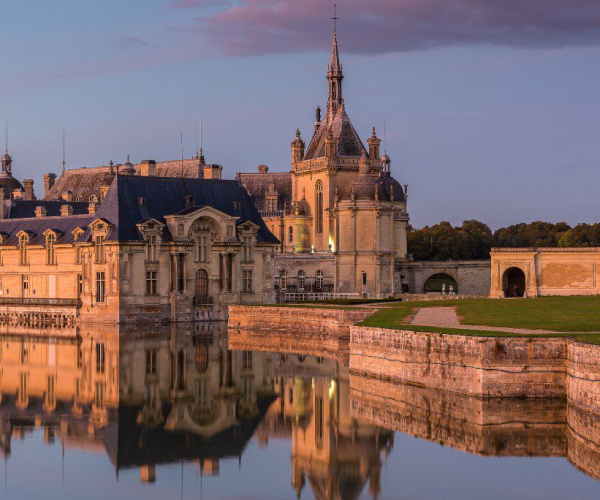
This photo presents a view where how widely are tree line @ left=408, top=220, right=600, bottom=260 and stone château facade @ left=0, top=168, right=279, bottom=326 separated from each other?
45.8 meters

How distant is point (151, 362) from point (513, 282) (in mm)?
54353

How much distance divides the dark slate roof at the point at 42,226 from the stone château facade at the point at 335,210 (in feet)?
66.6

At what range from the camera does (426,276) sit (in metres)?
102

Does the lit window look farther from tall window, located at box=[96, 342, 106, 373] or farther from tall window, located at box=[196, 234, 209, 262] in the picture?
tall window, located at box=[96, 342, 106, 373]

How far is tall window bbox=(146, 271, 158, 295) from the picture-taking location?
7250cm

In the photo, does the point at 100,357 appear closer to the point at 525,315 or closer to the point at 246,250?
the point at 525,315

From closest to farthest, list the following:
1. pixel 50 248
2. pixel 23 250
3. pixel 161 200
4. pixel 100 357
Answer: pixel 100 357
pixel 161 200
pixel 50 248
pixel 23 250

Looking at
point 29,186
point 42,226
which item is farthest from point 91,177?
point 42,226

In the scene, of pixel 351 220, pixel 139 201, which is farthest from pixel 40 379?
pixel 351 220

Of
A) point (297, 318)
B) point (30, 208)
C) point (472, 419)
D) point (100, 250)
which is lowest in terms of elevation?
point (472, 419)

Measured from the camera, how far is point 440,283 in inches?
4614

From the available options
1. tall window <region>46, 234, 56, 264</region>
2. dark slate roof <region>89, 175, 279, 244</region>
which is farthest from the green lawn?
tall window <region>46, 234, 56, 264</region>

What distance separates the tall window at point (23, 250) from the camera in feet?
265

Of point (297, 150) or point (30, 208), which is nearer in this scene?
point (30, 208)
